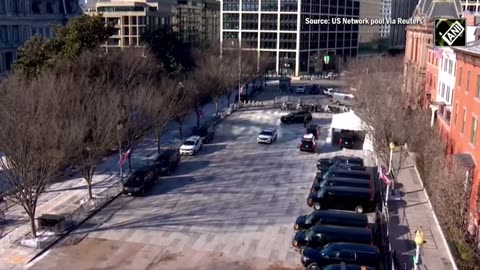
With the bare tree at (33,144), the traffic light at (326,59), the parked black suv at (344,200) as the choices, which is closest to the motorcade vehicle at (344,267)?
the parked black suv at (344,200)

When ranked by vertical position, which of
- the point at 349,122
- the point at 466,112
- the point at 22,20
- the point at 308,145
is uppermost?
the point at 22,20

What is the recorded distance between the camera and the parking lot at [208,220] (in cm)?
2425

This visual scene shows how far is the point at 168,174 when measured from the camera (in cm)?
3753

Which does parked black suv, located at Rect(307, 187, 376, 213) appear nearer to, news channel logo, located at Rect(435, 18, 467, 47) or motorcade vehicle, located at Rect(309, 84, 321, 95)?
news channel logo, located at Rect(435, 18, 467, 47)

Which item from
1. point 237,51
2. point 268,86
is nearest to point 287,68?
point 268,86

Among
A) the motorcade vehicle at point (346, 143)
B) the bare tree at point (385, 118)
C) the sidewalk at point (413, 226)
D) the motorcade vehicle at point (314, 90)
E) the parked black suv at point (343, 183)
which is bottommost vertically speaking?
the sidewalk at point (413, 226)

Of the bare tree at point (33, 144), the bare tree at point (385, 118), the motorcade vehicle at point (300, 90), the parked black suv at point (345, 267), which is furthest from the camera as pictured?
the motorcade vehicle at point (300, 90)

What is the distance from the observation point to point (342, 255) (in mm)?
22906

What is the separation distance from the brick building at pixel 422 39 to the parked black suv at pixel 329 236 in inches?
1213

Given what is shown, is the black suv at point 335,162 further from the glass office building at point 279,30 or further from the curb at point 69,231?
the glass office building at point 279,30

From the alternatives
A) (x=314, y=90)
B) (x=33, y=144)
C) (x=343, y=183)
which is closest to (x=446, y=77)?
(x=343, y=183)

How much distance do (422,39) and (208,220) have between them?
35.5 m

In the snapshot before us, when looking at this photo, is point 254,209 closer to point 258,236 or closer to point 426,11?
point 258,236

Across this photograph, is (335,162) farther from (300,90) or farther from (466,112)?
(300,90)
